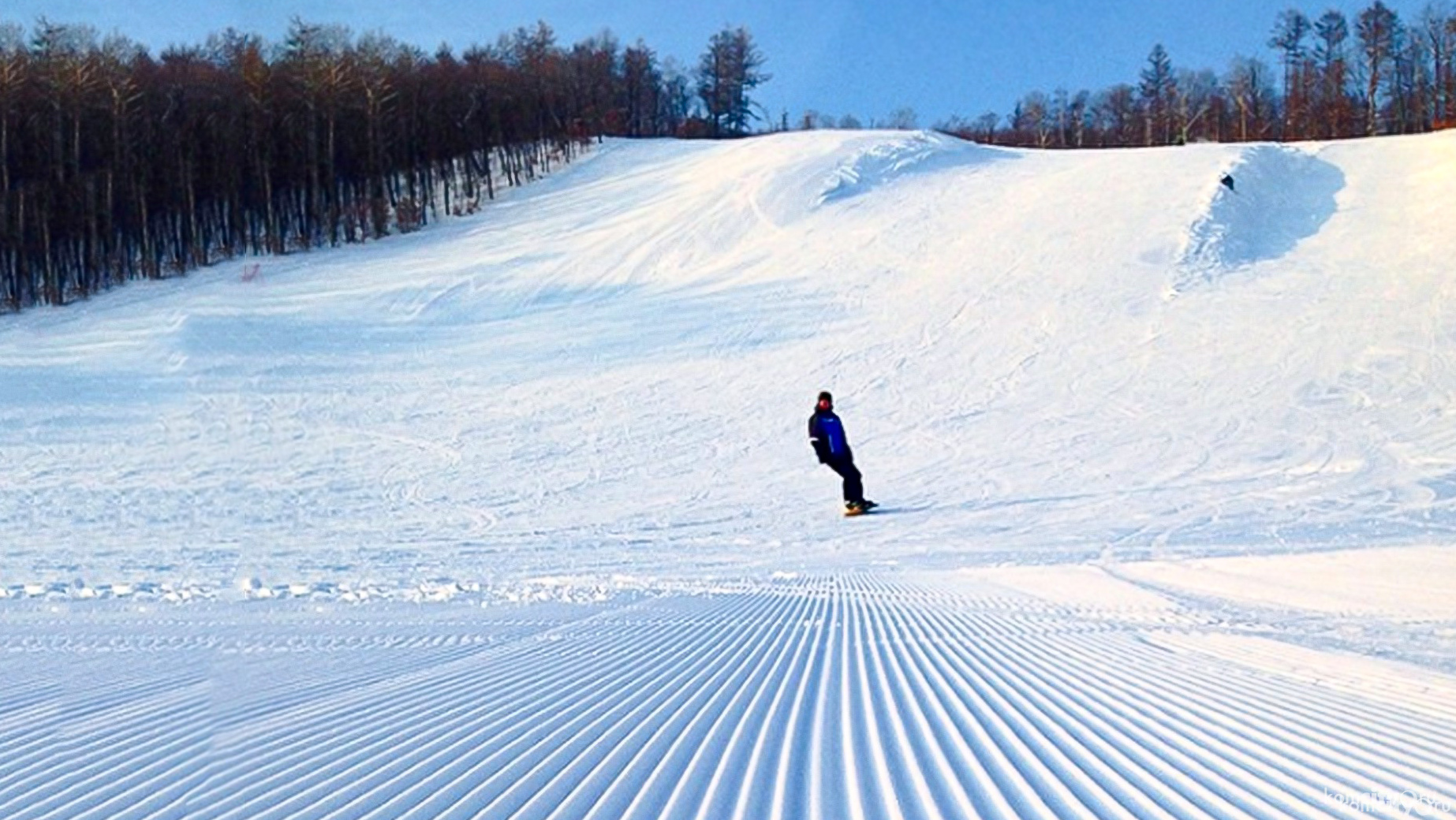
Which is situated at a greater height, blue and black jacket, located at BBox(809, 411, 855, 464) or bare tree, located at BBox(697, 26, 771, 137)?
bare tree, located at BBox(697, 26, 771, 137)

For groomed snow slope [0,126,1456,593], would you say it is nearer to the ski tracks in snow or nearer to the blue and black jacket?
the blue and black jacket

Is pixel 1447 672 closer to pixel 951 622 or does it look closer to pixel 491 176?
pixel 951 622

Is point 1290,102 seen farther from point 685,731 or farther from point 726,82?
point 685,731

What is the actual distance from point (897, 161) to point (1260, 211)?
12639 millimetres

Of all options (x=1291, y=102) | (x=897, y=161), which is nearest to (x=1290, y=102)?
(x=1291, y=102)

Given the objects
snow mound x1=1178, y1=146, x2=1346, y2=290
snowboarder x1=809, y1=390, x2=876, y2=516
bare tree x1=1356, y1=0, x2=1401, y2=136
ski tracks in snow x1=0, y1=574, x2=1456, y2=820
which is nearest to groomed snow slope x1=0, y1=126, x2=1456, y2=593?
snow mound x1=1178, y1=146, x2=1346, y2=290

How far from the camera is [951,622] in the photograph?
352 inches

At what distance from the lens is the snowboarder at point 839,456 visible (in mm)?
18625

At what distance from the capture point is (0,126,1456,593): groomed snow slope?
17172 millimetres

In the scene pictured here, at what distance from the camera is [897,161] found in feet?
147

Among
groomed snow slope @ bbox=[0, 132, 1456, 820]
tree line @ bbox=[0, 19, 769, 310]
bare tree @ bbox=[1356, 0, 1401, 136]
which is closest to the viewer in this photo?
groomed snow slope @ bbox=[0, 132, 1456, 820]

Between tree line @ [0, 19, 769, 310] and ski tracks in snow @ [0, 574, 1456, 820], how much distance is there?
4332 centimetres

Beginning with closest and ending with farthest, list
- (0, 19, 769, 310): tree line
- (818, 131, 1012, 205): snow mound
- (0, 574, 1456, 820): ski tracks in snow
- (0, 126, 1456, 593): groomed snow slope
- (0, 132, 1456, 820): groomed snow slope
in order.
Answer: (0, 574, 1456, 820): ski tracks in snow → (0, 132, 1456, 820): groomed snow slope → (0, 126, 1456, 593): groomed snow slope → (818, 131, 1012, 205): snow mound → (0, 19, 769, 310): tree line

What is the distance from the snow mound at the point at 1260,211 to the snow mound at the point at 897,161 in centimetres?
963
